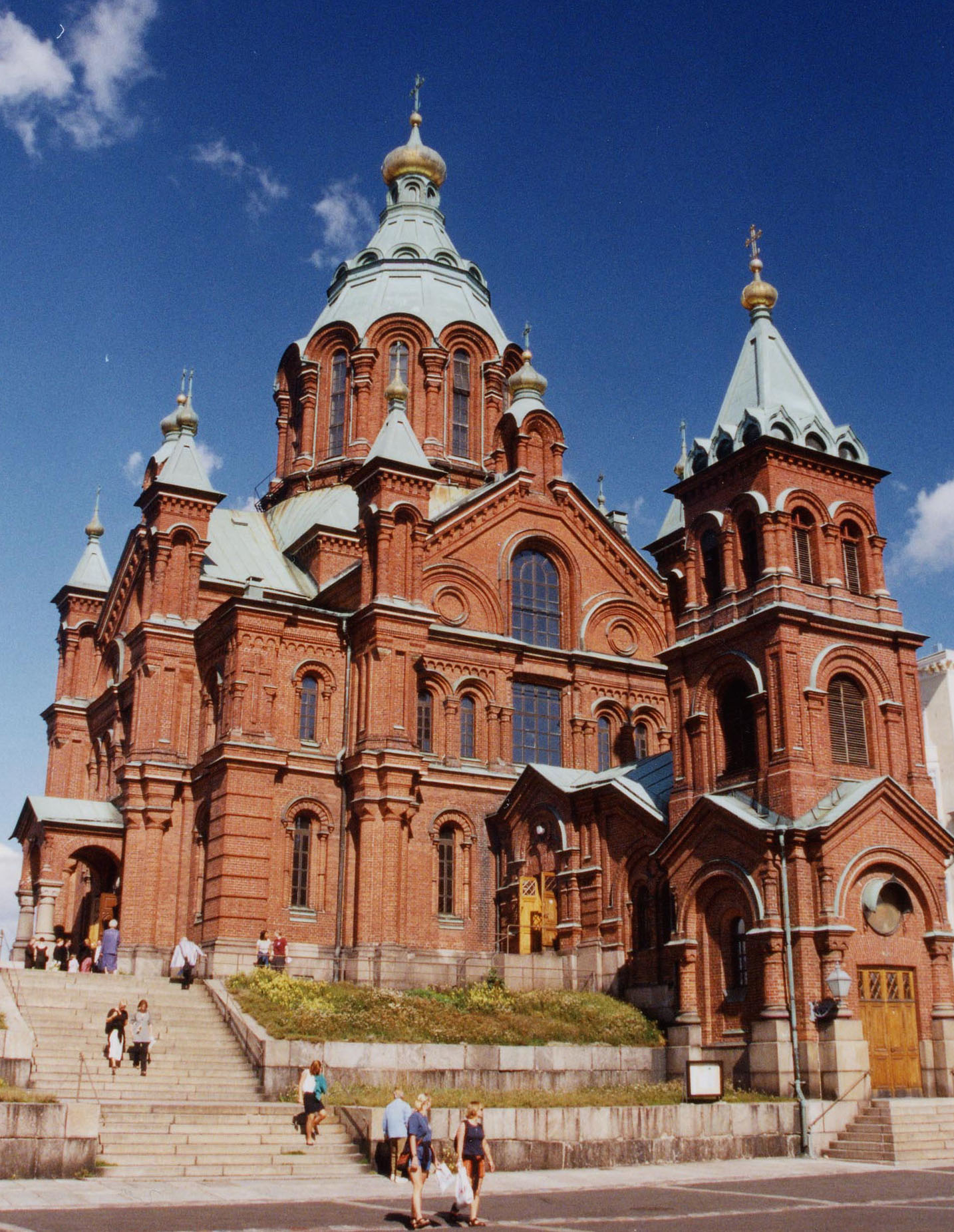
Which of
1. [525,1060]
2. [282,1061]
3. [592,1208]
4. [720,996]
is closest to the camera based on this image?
[592,1208]

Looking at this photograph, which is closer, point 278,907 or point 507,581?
point 278,907

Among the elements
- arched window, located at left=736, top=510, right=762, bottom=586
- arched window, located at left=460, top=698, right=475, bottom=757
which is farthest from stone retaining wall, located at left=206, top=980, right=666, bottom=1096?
arched window, located at left=460, top=698, right=475, bottom=757

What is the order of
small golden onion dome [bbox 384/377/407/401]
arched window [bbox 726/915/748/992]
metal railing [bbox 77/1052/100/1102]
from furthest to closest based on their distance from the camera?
small golden onion dome [bbox 384/377/407/401], arched window [bbox 726/915/748/992], metal railing [bbox 77/1052/100/1102]

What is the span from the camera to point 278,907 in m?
33.1

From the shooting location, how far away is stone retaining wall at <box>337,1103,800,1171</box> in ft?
66.2

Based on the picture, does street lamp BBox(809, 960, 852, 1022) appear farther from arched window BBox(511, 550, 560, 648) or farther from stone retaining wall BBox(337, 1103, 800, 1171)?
arched window BBox(511, 550, 560, 648)

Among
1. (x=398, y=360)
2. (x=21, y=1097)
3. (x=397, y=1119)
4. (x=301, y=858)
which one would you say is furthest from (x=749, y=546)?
(x=21, y=1097)

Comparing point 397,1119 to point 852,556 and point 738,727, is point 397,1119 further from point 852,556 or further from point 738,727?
point 852,556

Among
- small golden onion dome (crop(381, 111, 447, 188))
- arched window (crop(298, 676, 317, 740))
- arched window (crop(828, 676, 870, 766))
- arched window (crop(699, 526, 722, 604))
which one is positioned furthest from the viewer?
small golden onion dome (crop(381, 111, 447, 188))

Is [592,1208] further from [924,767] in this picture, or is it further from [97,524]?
[97,524]

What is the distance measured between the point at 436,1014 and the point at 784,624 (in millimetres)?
10668

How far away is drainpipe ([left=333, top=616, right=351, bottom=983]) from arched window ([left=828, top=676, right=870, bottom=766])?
1226 cm

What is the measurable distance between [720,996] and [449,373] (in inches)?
994

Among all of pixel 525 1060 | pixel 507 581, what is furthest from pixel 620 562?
pixel 525 1060
